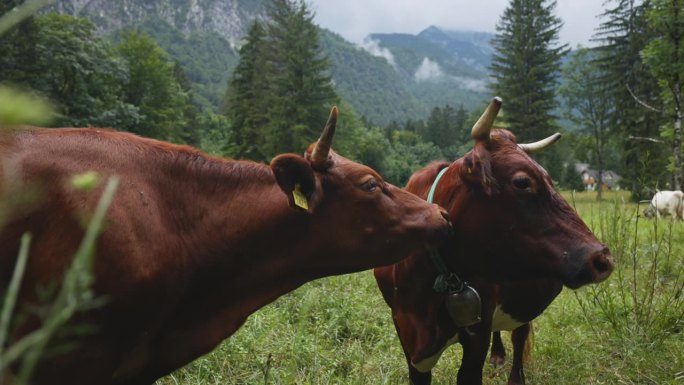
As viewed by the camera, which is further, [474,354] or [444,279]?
[474,354]

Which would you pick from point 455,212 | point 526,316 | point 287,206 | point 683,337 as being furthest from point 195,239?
point 683,337

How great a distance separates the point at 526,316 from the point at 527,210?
151 cm

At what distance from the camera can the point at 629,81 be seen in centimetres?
3225

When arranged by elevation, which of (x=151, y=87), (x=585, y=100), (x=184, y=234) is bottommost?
(x=151, y=87)

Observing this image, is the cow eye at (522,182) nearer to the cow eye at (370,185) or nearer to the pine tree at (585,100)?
the cow eye at (370,185)

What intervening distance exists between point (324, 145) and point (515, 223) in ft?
4.09

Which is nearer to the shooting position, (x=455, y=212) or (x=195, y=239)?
(x=195, y=239)

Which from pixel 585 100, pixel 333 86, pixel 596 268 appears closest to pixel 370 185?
pixel 596 268

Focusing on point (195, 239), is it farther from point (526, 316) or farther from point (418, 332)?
point (526, 316)

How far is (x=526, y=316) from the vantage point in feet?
13.6

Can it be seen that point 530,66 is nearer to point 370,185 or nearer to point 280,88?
point 280,88

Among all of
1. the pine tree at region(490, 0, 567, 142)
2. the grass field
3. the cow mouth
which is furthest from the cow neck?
the pine tree at region(490, 0, 567, 142)

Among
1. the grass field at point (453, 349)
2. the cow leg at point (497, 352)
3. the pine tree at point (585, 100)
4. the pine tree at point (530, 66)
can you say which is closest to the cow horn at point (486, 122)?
the grass field at point (453, 349)

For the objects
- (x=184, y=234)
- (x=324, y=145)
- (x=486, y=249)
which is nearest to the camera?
(x=184, y=234)
